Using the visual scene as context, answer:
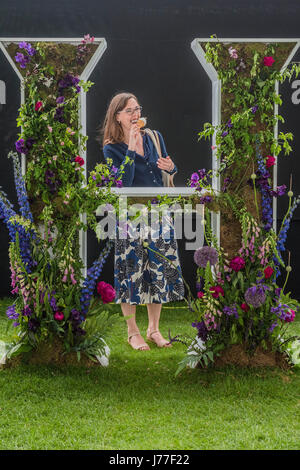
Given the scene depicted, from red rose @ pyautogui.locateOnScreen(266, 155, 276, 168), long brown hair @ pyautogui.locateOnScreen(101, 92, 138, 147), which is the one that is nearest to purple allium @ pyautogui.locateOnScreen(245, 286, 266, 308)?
red rose @ pyautogui.locateOnScreen(266, 155, 276, 168)

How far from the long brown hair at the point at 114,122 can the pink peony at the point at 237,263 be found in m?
1.39

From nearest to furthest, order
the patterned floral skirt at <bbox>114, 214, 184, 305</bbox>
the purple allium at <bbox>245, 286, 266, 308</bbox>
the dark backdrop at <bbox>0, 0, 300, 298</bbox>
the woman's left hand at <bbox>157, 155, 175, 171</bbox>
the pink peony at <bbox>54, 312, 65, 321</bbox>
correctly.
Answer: the purple allium at <bbox>245, 286, 266, 308</bbox>
the pink peony at <bbox>54, 312, 65, 321</bbox>
the patterned floral skirt at <bbox>114, 214, 184, 305</bbox>
the woman's left hand at <bbox>157, 155, 175, 171</bbox>
the dark backdrop at <bbox>0, 0, 300, 298</bbox>

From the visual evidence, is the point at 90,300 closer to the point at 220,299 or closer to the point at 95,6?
the point at 220,299

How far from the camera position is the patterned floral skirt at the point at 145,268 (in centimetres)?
342

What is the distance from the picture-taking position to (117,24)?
5.21m

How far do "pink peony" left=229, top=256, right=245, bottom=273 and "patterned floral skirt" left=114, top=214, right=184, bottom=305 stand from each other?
2.08 feet

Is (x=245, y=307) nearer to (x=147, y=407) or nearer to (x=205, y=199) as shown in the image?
(x=205, y=199)

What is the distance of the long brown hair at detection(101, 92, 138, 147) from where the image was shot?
3.64 m

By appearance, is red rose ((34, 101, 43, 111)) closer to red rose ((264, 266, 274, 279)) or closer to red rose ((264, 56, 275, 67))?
red rose ((264, 56, 275, 67))

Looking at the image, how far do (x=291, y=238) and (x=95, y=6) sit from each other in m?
3.01

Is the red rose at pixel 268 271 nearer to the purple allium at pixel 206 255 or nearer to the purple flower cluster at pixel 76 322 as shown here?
the purple allium at pixel 206 255

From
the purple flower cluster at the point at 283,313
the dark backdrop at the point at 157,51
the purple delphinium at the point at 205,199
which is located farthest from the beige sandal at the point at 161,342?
the dark backdrop at the point at 157,51
